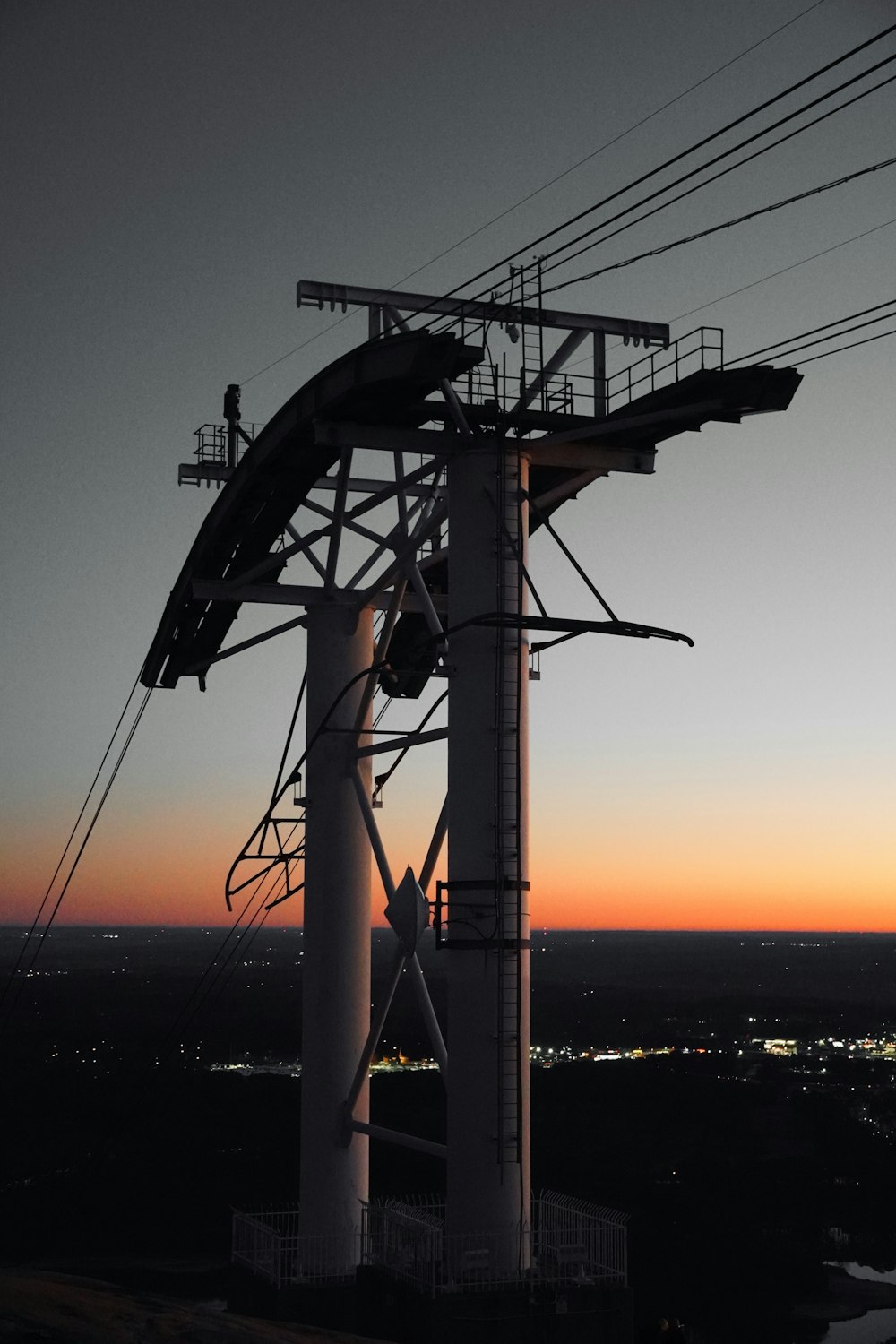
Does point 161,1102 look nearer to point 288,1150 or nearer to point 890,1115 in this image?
point 288,1150

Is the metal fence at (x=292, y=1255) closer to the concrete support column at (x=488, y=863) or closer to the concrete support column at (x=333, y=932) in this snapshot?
the concrete support column at (x=333, y=932)

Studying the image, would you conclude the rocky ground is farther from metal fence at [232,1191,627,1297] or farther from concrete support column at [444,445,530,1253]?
concrete support column at [444,445,530,1253]

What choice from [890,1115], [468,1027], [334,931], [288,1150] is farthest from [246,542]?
[890,1115]

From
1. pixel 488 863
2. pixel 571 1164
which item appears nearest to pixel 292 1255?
pixel 488 863

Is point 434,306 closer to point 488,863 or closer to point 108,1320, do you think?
point 488,863

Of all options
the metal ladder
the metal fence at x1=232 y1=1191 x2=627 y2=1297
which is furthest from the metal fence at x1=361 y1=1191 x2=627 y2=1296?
the metal ladder

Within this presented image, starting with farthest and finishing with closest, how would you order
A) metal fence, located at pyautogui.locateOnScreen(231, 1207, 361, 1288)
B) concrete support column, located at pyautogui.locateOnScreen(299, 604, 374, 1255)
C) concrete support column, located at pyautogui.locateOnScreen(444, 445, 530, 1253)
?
concrete support column, located at pyautogui.locateOnScreen(299, 604, 374, 1255), metal fence, located at pyautogui.locateOnScreen(231, 1207, 361, 1288), concrete support column, located at pyautogui.locateOnScreen(444, 445, 530, 1253)
